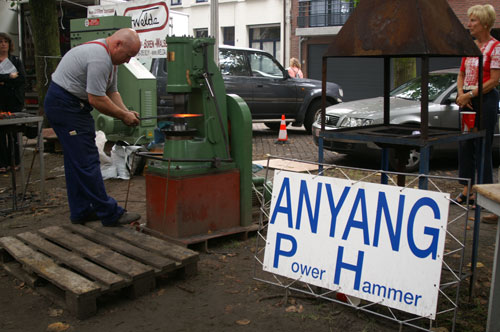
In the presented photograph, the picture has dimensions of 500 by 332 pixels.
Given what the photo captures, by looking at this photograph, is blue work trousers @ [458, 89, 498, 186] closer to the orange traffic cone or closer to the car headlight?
the car headlight

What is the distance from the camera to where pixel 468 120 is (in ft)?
12.9

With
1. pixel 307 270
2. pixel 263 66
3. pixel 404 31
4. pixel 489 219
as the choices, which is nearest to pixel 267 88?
pixel 263 66

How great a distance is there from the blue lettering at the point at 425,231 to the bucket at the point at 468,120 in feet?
3.61

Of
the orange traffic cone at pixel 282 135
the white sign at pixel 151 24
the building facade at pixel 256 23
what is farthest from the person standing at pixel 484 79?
the building facade at pixel 256 23

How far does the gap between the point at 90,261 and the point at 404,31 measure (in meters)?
2.80

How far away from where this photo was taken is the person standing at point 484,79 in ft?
16.5

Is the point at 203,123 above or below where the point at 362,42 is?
below

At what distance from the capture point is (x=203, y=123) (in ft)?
16.3

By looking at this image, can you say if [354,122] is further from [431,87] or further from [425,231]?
[425,231]

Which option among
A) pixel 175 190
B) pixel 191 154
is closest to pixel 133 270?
pixel 175 190

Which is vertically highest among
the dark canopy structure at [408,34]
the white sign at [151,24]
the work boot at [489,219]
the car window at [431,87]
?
the white sign at [151,24]

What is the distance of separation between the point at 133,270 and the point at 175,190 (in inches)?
39.3

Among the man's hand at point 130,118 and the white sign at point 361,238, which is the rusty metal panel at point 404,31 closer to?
the white sign at point 361,238

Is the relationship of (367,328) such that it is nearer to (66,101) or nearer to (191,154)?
(191,154)
